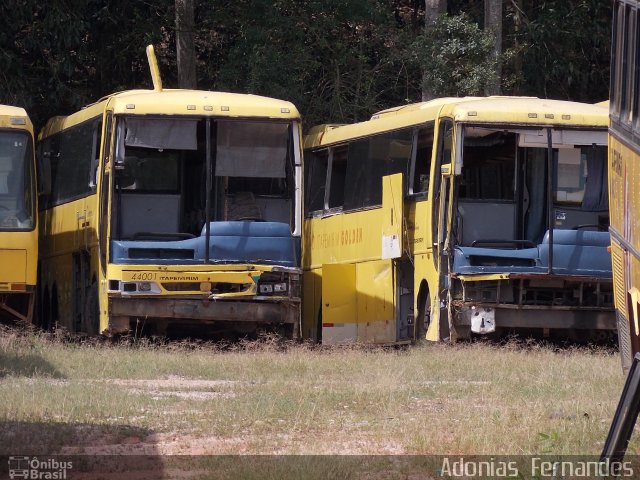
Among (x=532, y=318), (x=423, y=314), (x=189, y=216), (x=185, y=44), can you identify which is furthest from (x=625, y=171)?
(x=185, y=44)

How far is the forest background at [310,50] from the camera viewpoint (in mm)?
27062

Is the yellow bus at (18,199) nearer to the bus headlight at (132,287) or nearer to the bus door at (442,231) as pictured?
the bus headlight at (132,287)

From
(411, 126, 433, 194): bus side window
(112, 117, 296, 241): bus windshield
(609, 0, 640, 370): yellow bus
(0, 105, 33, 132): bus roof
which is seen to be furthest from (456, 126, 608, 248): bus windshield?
(609, 0, 640, 370): yellow bus

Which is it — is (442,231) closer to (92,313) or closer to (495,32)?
(92,313)

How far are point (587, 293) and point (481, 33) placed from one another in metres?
9.81

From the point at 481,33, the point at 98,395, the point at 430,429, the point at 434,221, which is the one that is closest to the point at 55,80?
the point at 481,33

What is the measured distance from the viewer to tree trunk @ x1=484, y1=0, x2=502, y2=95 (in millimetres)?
26406

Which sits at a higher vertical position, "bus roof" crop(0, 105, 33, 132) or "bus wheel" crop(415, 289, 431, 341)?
"bus roof" crop(0, 105, 33, 132)

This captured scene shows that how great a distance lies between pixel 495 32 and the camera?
26938 millimetres

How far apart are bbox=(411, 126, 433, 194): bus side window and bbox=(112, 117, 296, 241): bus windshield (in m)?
1.57

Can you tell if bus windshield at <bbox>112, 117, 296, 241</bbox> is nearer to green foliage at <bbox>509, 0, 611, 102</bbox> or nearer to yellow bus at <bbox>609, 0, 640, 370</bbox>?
yellow bus at <bbox>609, 0, 640, 370</bbox>

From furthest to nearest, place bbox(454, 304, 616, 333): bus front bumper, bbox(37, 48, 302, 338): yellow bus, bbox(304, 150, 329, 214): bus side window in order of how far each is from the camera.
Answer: bbox(304, 150, 329, 214): bus side window, bbox(37, 48, 302, 338): yellow bus, bbox(454, 304, 616, 333): bus front bumper

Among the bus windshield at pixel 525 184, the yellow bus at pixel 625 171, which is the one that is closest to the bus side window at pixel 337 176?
the bus windshield at pixel 525 184

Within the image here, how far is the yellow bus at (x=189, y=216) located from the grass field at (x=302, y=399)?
629mm
